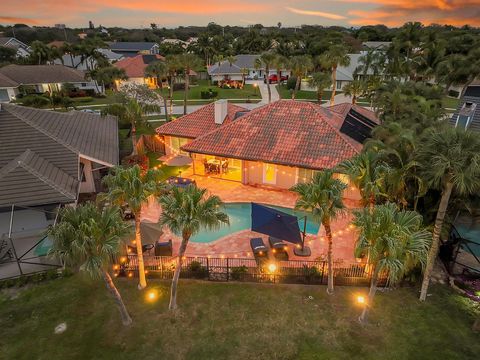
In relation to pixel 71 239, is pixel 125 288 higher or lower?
lower

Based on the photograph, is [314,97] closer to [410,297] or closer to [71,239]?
[410,297]

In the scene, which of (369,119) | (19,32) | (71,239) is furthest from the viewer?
(19,32)

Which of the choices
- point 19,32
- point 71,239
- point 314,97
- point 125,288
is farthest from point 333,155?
A: point 19,32

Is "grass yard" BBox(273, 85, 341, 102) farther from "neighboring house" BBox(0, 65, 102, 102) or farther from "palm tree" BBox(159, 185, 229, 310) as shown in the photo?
"palm tree" BBox(159, 185, 229, 310)

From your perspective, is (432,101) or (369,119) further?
(369,119)

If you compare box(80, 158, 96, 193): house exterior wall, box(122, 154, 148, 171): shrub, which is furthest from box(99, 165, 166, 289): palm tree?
box(122, 154, 148, 171): shrub

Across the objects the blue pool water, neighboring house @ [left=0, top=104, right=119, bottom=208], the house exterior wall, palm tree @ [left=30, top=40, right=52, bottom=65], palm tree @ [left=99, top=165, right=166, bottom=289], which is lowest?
the blue pool water
